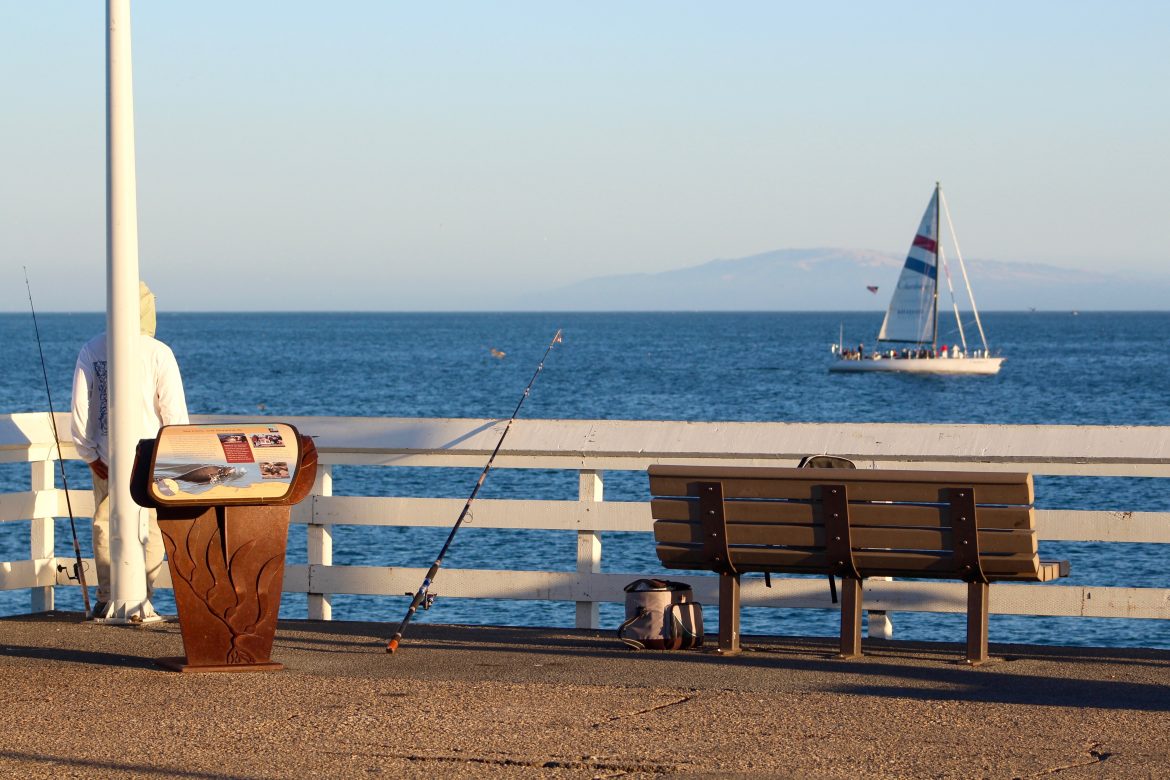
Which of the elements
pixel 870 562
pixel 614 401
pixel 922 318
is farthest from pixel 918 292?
pixel 870 562

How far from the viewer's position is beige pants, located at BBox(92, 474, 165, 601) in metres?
7.53

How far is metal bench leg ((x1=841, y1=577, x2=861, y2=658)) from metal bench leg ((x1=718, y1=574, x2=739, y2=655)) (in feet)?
1.39

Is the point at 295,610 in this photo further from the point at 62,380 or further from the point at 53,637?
the point at 62,380

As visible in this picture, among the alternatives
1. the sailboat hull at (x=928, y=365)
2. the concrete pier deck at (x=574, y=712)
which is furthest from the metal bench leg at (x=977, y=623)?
the sailboat hull at (x=928, y=365)

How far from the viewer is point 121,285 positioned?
7270mm

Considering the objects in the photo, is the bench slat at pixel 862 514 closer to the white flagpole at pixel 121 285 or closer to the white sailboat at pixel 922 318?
the white flagpole at pixel 121 285

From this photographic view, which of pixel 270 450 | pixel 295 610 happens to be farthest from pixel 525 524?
pixel 295 610

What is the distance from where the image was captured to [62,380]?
247 feet

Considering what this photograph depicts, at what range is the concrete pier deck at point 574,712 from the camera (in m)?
4.75

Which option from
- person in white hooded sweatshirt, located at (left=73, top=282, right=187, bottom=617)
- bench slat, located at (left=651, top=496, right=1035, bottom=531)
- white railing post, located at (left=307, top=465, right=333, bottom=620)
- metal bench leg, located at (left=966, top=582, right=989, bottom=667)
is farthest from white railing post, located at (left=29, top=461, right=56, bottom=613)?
metal bench leg, located at (left=966, top=582, right=989, bottom=667)

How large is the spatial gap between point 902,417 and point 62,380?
37222 millimetres

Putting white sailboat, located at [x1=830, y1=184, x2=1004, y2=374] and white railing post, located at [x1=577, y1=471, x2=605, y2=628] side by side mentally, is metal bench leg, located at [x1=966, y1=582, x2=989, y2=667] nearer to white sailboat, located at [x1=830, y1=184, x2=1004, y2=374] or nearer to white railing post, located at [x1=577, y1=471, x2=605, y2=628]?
white railing post, located at [x1=577, y1=471, x2=605, y2=628]

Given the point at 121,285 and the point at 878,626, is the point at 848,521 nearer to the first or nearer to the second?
the point at 878,626

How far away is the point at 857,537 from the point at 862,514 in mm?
94
